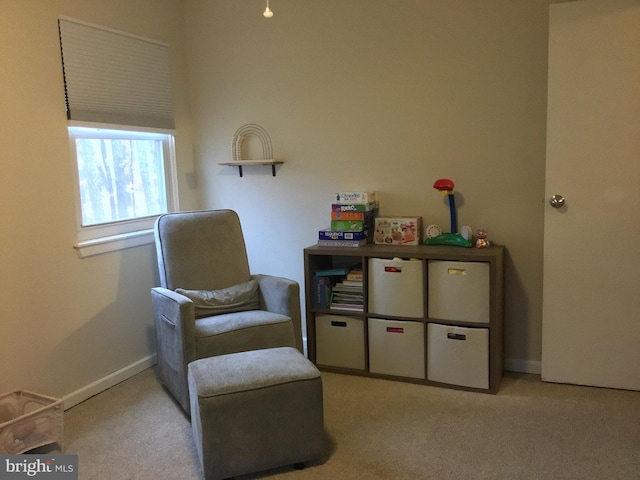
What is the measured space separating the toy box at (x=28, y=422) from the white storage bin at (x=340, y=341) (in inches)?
55.7

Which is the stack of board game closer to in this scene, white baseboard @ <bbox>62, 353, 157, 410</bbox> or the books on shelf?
the books on shelf

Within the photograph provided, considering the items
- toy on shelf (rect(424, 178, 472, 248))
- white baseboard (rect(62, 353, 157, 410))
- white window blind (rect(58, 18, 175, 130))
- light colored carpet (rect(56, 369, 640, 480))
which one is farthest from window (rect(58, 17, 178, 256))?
toy on shelf (rect(424, 178, 472, 248))

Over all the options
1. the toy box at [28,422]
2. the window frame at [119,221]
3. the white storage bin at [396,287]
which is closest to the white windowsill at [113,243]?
the window frame at [119,221]

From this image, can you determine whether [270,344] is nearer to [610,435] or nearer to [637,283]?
[610,435]

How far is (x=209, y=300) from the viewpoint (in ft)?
9.80

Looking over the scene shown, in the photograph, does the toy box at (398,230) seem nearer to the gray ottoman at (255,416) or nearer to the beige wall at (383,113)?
the beige wall at (383,113)

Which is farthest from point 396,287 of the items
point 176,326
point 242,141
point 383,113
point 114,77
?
point 114,77

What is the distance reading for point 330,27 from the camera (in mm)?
3344

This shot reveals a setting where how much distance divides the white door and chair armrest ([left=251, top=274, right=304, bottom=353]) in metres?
1.30

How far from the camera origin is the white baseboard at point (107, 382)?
2902mm

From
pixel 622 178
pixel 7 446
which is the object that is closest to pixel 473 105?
pixel 622 178

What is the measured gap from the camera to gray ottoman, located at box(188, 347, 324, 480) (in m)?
2.11

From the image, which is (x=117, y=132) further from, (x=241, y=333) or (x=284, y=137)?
(x=241, y=333)

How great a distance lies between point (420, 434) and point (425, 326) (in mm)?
663
